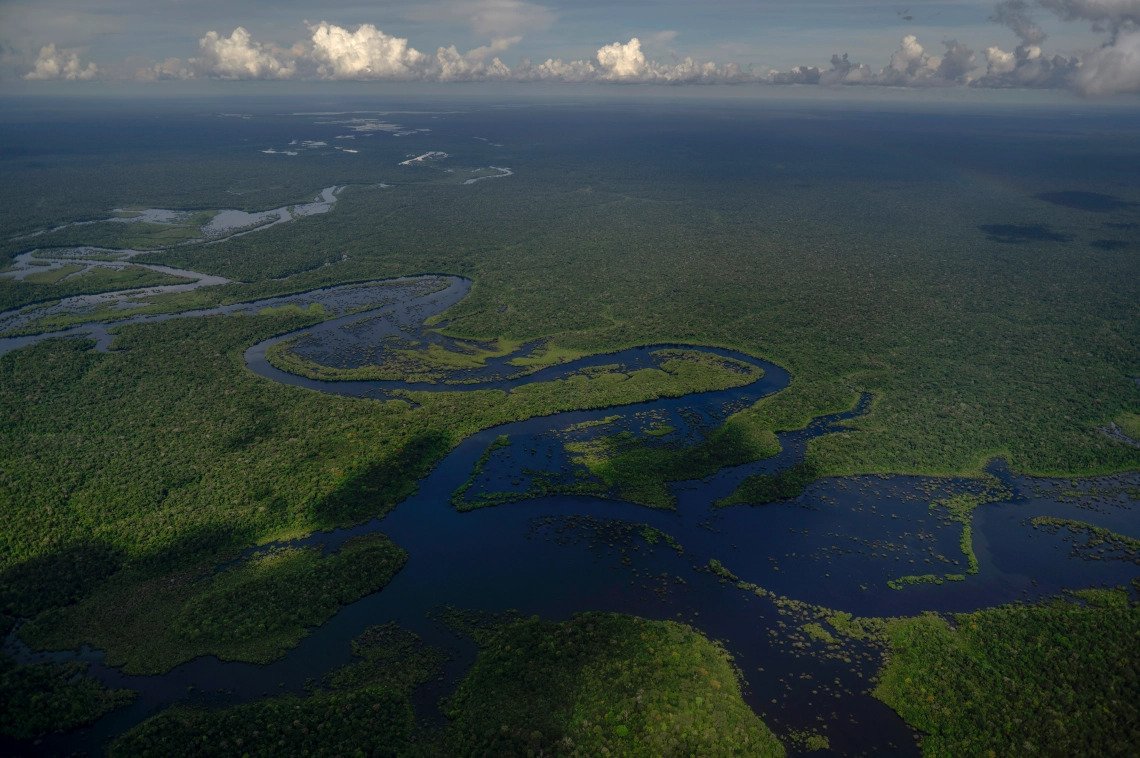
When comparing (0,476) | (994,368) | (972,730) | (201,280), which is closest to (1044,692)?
(972,730)

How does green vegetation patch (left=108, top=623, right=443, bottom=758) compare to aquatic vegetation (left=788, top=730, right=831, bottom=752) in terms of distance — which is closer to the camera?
green vegetation patch (left=108, top=623, right=443, bottom=758)

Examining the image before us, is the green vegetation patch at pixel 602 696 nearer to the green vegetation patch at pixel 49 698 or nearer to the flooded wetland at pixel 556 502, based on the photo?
the flooded wetland at pixel 556 502

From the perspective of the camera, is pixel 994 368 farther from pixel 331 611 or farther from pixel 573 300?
pixel 331 611

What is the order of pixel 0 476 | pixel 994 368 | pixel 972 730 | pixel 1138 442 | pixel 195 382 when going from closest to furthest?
1. pixel 972 730
2. pixel 0 476
3. pixel 1138 442
4. pixel 195 382
5. pixel 994 368

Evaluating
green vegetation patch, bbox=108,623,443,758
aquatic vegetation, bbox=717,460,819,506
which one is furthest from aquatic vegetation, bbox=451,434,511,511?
aquatic vegetation, bbox=717,460,819,506

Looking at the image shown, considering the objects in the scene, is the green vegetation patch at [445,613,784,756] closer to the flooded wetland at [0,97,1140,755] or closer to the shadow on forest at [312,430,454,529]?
the flooded wetland at [0,97,1140,755]

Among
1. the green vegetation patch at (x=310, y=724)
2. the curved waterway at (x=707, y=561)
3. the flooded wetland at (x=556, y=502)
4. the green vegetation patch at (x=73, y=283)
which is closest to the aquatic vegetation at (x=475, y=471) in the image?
the curved waterway at (x=707, y=561)

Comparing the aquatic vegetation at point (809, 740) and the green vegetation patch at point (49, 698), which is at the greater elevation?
the green vegetation patch at point (49, 698)
